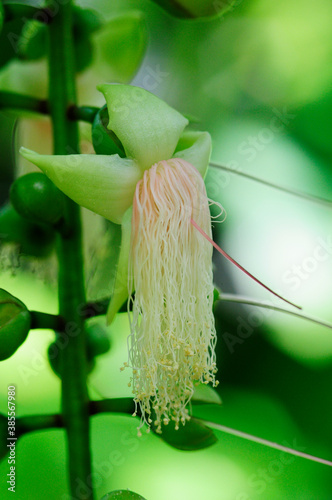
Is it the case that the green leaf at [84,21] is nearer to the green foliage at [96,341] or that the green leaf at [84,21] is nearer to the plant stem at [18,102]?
the plant stem at [18,102]

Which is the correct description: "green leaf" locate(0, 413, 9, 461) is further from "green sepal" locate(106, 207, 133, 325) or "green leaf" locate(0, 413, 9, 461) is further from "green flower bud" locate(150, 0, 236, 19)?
"green flower bud" locate(150, 0, 236, 19)

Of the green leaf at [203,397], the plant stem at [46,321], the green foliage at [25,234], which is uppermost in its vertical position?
the green foliage at [25,234]

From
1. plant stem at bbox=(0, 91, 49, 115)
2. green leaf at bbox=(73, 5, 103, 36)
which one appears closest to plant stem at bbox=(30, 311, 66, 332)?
plant stem at bbox=(0, 91, 49, 115)

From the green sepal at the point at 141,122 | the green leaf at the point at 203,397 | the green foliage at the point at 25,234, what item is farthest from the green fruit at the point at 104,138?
the green leaf at the point at 203,397

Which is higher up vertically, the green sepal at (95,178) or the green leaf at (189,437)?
the green sepal at (95,178)

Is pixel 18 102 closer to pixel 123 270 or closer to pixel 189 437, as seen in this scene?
pixel 123 270

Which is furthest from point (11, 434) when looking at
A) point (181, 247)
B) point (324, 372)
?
point (324, 372)
